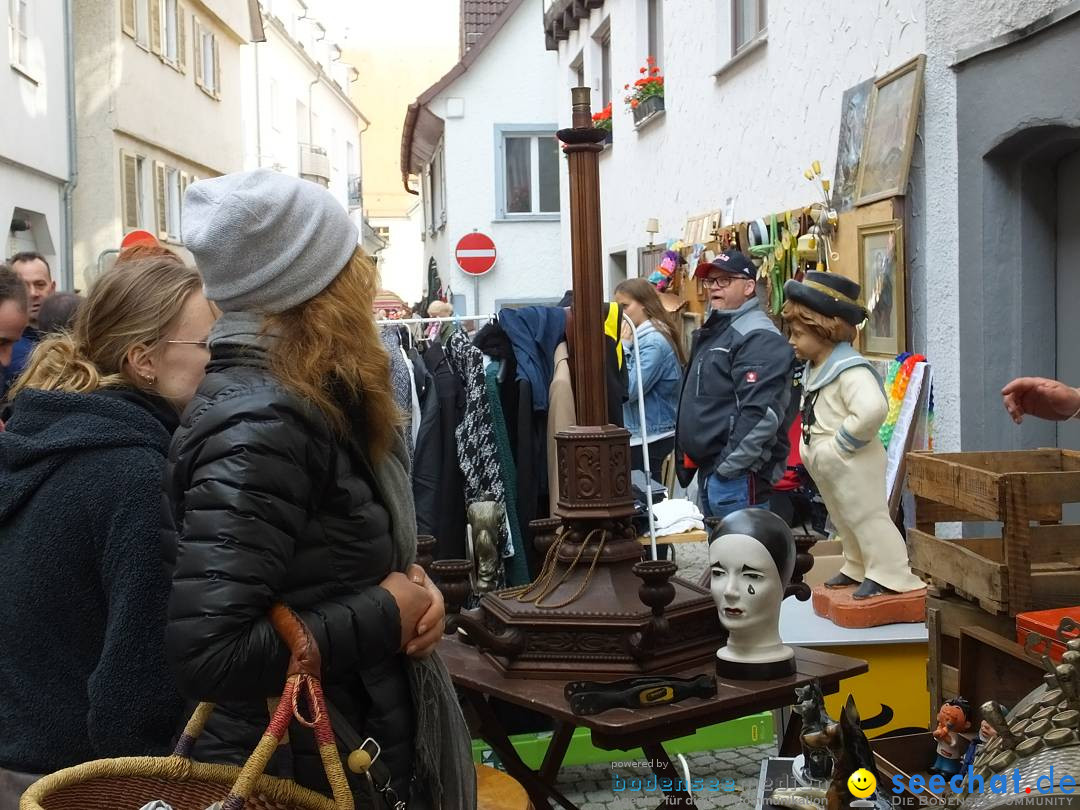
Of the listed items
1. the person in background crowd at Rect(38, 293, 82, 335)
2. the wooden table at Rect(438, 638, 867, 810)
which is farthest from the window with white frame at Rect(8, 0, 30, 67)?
the wooden table at Rect(438, 638, 867, 810)

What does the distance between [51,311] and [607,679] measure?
354 cm

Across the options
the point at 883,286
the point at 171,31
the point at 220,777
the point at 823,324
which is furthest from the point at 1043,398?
the point at 171,31

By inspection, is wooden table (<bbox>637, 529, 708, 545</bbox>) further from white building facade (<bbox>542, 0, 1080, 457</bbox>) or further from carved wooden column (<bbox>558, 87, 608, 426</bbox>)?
carved wooden column (<bbox>558, 87, 608, 426</bbox>)

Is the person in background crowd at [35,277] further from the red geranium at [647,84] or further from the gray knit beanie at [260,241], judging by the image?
the red geranium at [647,84]

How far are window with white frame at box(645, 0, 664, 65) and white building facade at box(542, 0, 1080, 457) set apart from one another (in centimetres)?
2

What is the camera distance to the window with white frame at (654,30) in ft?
41.2

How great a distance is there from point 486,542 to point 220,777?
2.45 meters

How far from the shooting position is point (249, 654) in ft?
5.75

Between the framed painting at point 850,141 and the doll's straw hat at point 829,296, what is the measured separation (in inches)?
103

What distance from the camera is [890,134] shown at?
19.6ft

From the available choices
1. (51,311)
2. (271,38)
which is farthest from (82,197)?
(271,38)

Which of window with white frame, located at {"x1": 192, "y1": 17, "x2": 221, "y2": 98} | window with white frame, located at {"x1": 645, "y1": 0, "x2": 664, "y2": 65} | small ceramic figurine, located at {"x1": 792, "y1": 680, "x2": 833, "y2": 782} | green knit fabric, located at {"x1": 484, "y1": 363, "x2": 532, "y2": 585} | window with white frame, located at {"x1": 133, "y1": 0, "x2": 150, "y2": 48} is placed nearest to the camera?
small ceramic figurine, located at {"x1": 792, "y1": 680, "x2": 833, "y2": 782}

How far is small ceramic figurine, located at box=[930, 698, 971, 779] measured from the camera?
2.67m

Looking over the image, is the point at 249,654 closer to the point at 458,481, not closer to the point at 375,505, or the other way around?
the point at 375,505
